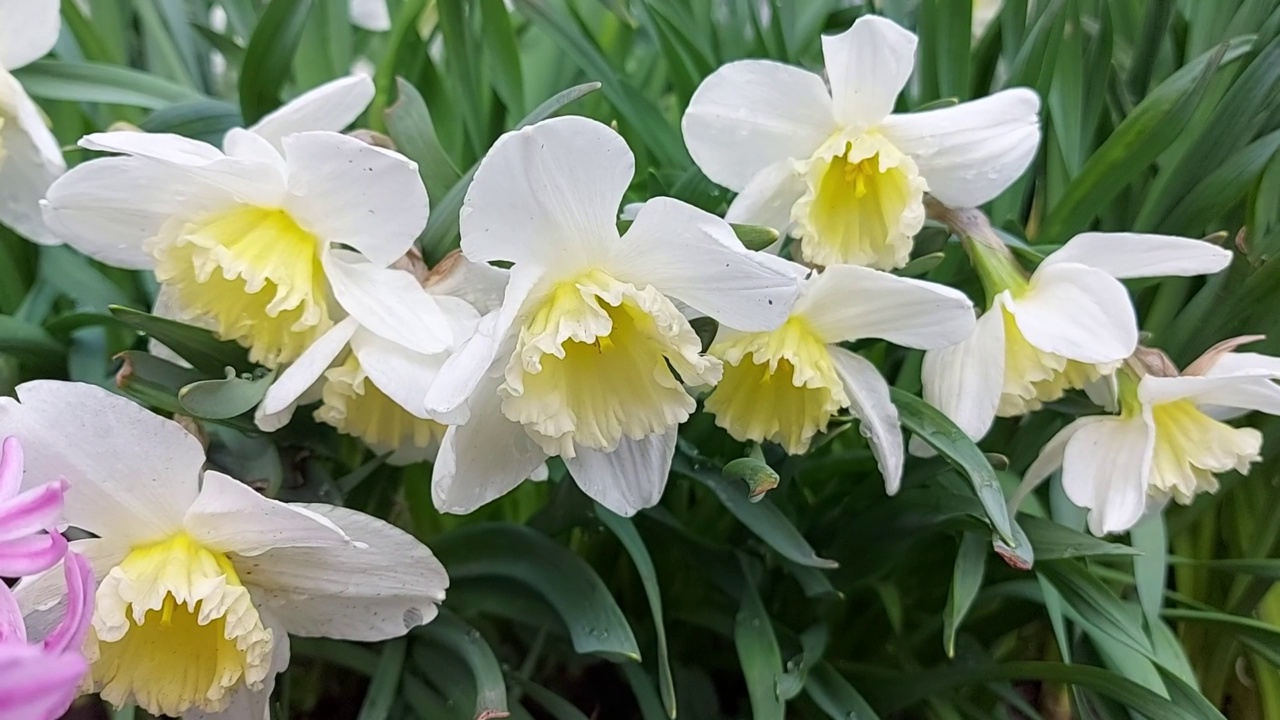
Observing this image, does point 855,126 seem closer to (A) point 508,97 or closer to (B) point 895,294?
(B) point 895,294

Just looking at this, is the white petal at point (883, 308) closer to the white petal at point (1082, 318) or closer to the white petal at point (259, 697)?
the white petal at point (1082, 318)

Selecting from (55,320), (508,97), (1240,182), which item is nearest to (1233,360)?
(1240,182)

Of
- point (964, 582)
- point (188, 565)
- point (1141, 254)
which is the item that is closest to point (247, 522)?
point (188, 565)

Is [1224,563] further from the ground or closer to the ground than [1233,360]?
closer to the ground

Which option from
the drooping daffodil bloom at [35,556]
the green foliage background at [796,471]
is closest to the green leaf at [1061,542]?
the green foliage background at [796,471]

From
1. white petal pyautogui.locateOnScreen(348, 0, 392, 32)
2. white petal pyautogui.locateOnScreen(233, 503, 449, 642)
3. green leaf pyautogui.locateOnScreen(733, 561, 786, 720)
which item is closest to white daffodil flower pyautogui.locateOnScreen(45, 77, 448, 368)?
white petal pyautogui.locateOnScreen(233, 503, 449, 642)

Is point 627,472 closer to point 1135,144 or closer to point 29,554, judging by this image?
point 29,554
